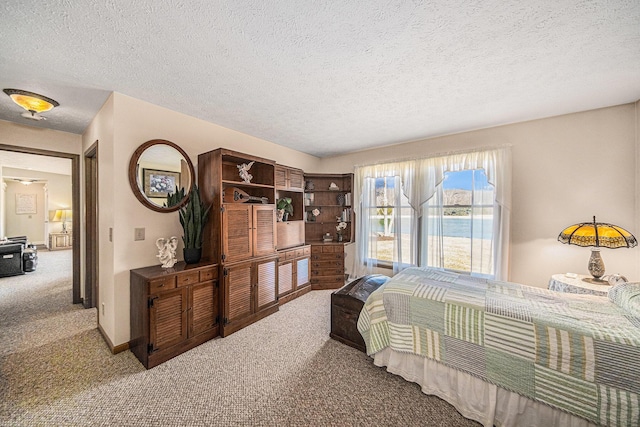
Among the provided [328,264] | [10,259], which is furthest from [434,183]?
[10,259]

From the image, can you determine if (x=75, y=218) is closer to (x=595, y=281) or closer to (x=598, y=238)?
(x=598, y=238)

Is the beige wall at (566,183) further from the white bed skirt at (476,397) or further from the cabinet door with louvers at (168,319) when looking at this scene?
the cabinet door with louvers at (168,319)

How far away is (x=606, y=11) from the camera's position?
134 centimetres

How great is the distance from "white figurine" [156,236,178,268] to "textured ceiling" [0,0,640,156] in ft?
4.90

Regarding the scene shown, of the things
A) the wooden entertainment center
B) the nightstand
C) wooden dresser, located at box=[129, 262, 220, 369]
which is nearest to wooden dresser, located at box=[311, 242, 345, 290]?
the wooden entertainment center

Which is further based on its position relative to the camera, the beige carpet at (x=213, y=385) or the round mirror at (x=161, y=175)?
the round mirror at (x=161, y=175)

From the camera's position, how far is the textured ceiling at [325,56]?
1.33 meters

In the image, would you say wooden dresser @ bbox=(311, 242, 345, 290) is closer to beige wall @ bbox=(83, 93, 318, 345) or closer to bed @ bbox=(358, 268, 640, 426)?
bed @ bbox=(358, 268, 640, 426)

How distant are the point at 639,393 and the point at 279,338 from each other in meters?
2.51

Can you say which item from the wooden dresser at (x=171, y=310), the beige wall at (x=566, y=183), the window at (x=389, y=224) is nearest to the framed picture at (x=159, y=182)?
the wooden dresser at (x=171, y=310)

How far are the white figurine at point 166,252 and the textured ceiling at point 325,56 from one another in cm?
149

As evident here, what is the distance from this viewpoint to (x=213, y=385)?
1.84m

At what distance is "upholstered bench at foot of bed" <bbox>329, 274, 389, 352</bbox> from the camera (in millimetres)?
2332

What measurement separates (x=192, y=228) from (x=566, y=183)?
444 centimetres
